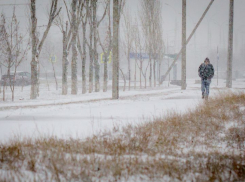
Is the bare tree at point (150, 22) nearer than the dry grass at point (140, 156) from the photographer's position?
No

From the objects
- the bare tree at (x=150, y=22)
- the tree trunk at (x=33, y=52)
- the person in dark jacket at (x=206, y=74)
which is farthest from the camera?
the bare tree at (x=150, y=22)

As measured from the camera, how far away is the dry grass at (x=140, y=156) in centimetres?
258

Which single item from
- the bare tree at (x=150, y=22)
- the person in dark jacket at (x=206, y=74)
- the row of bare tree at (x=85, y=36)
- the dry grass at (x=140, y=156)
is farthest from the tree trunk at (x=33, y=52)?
the bare tree at (x=150, y=22)

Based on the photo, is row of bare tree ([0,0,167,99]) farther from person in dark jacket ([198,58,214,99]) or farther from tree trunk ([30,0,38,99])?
person in dark jacket ([198,58,214,99])

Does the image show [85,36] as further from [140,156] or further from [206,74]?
[140,156]

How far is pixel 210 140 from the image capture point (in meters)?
3.98

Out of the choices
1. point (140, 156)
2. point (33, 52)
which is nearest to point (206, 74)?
point (140, 156)

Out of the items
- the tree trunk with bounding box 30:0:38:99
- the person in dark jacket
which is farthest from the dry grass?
the tree trunk with bounding box 30:0:38:99

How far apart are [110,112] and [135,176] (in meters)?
4.42

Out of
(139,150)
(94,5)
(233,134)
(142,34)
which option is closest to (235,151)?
(233,134)

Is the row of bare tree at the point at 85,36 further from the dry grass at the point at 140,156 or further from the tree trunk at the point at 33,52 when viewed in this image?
the dry grass at the point at 140,156

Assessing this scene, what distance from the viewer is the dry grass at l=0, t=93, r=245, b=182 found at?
2.58 meters

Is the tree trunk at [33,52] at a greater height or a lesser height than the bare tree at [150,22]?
lesser

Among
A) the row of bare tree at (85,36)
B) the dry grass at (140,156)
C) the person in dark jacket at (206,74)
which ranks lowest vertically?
the dry grass at (140,156)
